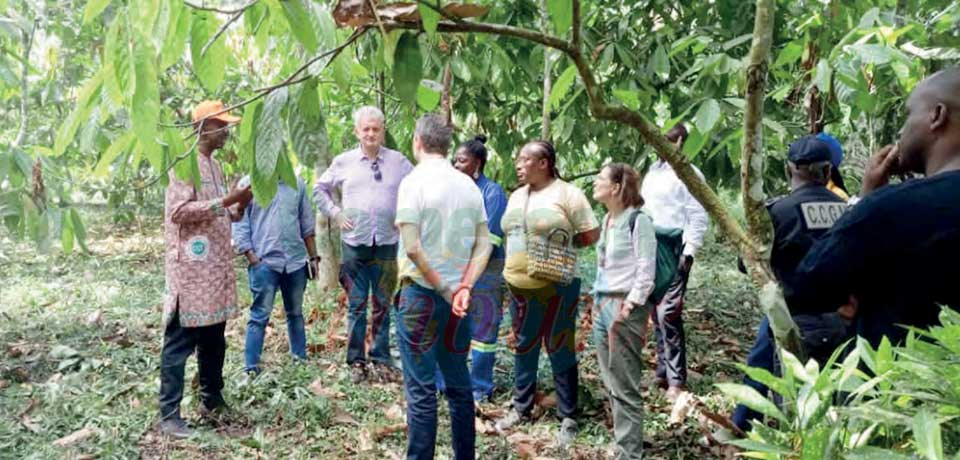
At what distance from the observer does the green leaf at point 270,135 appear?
1.38 m

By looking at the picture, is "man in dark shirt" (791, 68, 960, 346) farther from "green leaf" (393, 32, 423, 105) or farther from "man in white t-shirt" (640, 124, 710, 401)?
"man in white t-shirt" (640, 124, 710, 401)

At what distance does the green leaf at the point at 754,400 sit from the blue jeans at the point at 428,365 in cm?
209

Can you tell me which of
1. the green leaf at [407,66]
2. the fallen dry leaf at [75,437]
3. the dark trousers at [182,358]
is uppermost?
the green leaf at [407,66]

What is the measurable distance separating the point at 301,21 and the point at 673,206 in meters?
3.73

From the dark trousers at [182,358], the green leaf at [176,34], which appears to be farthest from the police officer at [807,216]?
the dark trousers at [182,358]

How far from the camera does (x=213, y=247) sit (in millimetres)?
3760

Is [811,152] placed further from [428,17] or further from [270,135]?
[270,135]

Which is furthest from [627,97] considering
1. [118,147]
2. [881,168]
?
[118,147]

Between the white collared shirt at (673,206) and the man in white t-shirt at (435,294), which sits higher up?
the white collared shirt at (673,206)

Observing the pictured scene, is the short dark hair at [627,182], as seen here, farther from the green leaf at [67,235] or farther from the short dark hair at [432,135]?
the green leaf at [67,235]

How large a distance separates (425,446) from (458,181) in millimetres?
1195

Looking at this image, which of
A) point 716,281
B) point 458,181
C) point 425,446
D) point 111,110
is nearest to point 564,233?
point 458,181

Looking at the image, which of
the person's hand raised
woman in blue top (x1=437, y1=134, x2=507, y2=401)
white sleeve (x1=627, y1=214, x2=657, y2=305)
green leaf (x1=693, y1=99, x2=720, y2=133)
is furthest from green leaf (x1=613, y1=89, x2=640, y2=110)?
woman in blue top (x1=437, y1=134, x2=507, y2=401)

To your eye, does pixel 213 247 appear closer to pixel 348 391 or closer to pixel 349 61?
pixel 348 391
